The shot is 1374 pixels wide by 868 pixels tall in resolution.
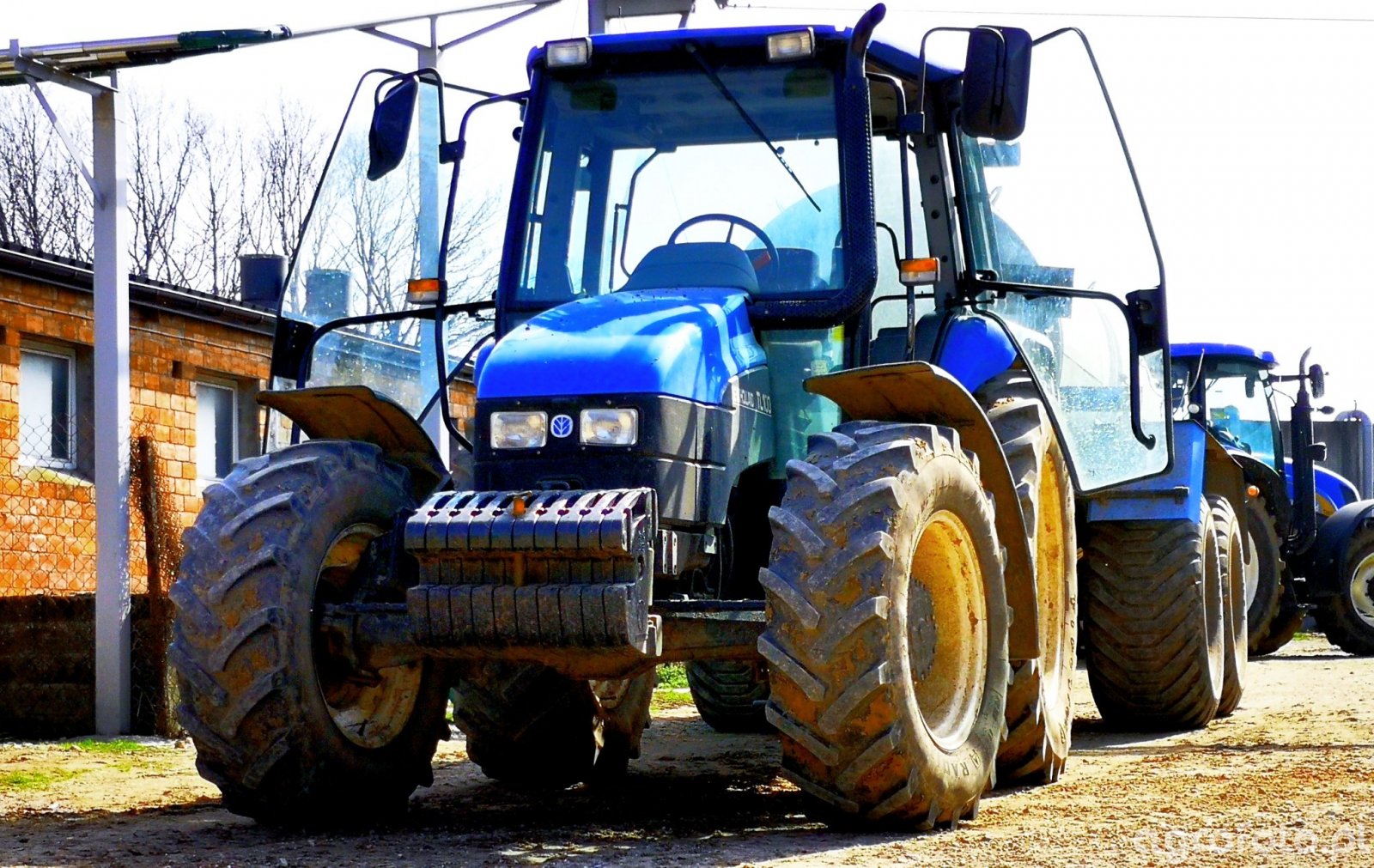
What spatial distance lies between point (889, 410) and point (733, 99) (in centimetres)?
141

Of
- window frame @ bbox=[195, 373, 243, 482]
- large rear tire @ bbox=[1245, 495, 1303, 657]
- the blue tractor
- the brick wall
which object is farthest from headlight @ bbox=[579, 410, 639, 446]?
large rear tire @ bbox=[1245, 495, 1303, 657]

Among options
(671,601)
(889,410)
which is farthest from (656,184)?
(671,601)

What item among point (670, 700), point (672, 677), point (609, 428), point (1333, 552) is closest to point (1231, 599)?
point (670, 700)

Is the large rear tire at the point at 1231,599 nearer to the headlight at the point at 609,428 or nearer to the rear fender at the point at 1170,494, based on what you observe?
the rear fender at the point at 1170,494

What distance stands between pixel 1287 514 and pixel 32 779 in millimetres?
11594

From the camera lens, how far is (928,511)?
6.18 metres

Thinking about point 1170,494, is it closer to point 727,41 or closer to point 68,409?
point 727,41

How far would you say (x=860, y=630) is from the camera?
569cm

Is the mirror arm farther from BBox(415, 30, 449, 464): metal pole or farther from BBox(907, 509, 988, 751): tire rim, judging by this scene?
BBox(415, 30, 449, 464): metal pole

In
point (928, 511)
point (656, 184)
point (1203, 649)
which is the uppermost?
point (656, 184)

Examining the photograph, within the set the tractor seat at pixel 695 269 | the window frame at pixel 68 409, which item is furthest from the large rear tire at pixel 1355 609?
the tractor seat at pixel 695 269

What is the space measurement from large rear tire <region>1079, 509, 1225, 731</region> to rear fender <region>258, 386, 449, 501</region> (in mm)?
4032

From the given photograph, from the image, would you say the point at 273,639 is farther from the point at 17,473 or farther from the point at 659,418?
the point at 17,473

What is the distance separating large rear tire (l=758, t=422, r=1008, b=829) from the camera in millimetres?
5699
